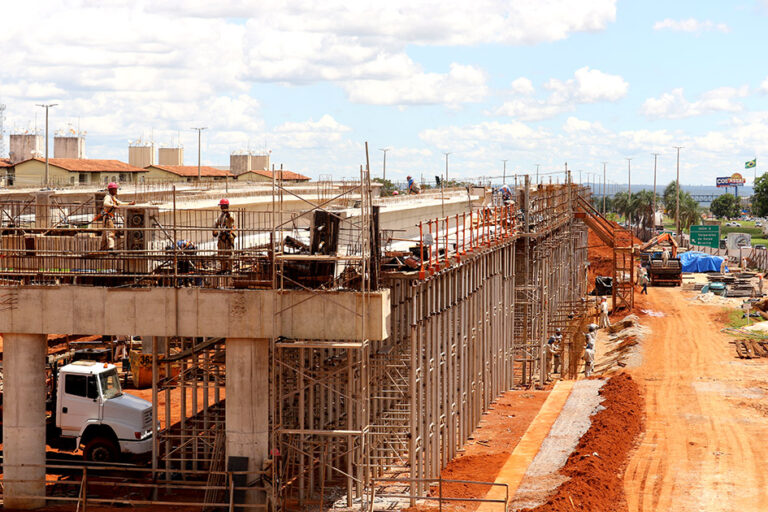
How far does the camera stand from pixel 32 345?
70.4ft

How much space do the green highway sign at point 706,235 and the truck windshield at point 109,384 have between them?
80377 mm

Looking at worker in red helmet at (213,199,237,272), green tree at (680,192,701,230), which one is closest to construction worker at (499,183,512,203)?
worker in red helmet at (213,199,237,272)

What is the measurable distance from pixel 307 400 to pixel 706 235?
80858 mm

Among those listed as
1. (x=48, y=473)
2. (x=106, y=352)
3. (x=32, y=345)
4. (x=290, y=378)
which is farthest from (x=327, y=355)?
(x=106, y=352)

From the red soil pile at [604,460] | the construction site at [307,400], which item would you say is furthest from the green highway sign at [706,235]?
the red soil pile at [604,460]

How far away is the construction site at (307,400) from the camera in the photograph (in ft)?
66.9

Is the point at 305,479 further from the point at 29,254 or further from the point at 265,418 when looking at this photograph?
the point at 29,254

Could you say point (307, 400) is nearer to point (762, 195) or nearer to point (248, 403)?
point (248, 403)

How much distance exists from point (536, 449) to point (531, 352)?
1320 centimetres

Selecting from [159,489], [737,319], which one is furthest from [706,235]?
[159,489]

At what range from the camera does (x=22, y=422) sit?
21484 mm

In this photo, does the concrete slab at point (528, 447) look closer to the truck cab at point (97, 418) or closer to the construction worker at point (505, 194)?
the truck cab at point (97, 418)

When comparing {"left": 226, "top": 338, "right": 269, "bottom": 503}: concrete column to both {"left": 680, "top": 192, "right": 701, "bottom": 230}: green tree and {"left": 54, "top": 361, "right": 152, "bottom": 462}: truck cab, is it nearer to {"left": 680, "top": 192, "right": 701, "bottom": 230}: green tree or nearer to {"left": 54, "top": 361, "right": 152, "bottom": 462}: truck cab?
{"left": 54, "top": 361, "right": 152, "bottom": 462}: truck cab

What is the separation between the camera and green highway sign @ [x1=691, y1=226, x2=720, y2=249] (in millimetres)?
95188
